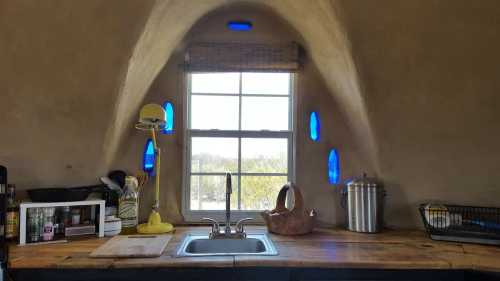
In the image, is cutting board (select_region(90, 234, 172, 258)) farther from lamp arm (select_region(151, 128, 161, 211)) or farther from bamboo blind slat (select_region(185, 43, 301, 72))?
bamboo blind slat (select_region(185, 43, 301, 72))

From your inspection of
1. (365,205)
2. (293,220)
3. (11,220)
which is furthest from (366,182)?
(11,220)

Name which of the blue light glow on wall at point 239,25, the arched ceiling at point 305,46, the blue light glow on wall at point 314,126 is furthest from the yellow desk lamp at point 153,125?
the blue light glow on wall at point 314,126

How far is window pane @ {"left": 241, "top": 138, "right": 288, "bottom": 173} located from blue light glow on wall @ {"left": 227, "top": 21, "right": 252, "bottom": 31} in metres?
0.74

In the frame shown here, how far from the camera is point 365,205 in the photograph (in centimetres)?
189

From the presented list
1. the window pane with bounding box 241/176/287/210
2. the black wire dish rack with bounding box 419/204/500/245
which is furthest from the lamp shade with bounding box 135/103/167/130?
the black wire dish rack with bounding box 419/204/500/245

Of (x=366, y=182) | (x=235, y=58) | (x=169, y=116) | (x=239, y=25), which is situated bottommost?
(x=366, y=182)

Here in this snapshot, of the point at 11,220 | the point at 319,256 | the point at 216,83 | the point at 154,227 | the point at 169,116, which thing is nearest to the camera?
the point at 319,256

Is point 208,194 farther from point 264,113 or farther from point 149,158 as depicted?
point 264,113

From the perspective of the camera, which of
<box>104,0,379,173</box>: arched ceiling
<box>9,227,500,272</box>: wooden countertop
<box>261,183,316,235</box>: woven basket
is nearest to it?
<box>9,227,500,272</box>: wooden countertop

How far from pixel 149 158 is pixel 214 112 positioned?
526 millimetres

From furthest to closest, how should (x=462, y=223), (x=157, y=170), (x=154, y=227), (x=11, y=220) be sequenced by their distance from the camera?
(x=157, y=170), (x=154, y=227), (x=462, y=223), (x=11, y=220)

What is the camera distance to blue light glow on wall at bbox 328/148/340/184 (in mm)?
2145

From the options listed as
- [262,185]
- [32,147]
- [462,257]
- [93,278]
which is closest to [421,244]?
[462,257]

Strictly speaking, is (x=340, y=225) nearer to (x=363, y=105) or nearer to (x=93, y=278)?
(x=363, y=105)
